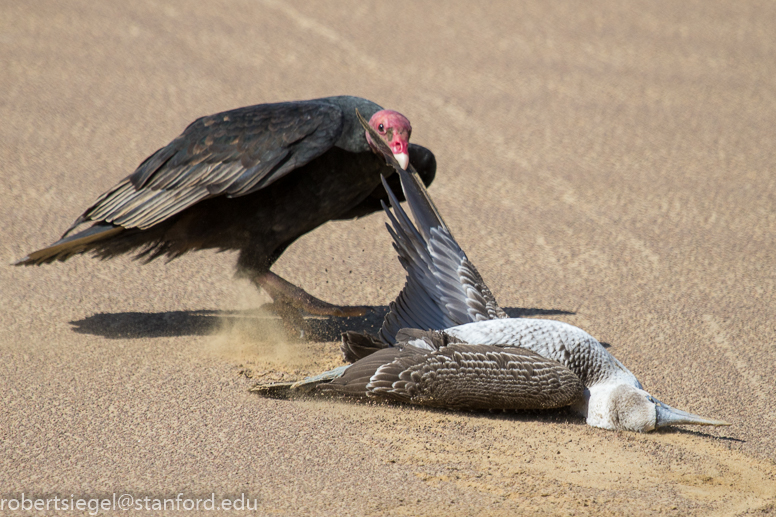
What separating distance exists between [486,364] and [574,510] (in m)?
0.77

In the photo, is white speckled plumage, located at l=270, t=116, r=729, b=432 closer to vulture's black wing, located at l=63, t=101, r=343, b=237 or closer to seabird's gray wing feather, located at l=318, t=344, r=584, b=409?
seabird's gray wing feather, located at l=318, t=344, r=584, b=409

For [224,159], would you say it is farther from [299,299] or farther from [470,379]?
[470,379]

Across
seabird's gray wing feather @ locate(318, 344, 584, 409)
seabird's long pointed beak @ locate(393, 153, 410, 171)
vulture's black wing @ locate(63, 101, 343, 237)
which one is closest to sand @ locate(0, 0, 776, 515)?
seabird's gray wing feather @ locate(318, 344, 584, 409)

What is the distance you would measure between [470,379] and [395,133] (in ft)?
4.83

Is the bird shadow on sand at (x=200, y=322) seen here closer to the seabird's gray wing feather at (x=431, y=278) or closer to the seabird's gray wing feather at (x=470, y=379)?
the seabird's gray wing feather at (x=431, y=278)

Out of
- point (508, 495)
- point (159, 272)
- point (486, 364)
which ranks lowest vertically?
point (159, 272)

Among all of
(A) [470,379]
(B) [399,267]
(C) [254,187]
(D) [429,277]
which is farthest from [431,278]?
(B) [399,267]

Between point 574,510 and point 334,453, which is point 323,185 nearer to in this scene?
point 334,453

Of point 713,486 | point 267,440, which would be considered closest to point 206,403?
point 267,440

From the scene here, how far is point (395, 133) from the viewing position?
4477 mm

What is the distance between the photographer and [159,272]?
19.1ft

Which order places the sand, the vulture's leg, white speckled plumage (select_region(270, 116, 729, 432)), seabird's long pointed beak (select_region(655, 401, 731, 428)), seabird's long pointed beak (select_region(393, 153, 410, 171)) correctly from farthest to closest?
the vulture's leg
seabird's long pointed beak (select_region(393, 153, 410, 171))
white speckled plumage (select_region(270, 116, 729, 432))
seabird's long pointed beak (select_region(655, 401, 731, 428))
the sand

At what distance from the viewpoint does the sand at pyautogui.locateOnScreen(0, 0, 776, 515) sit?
343cm

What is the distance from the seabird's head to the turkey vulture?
1.56 metres
